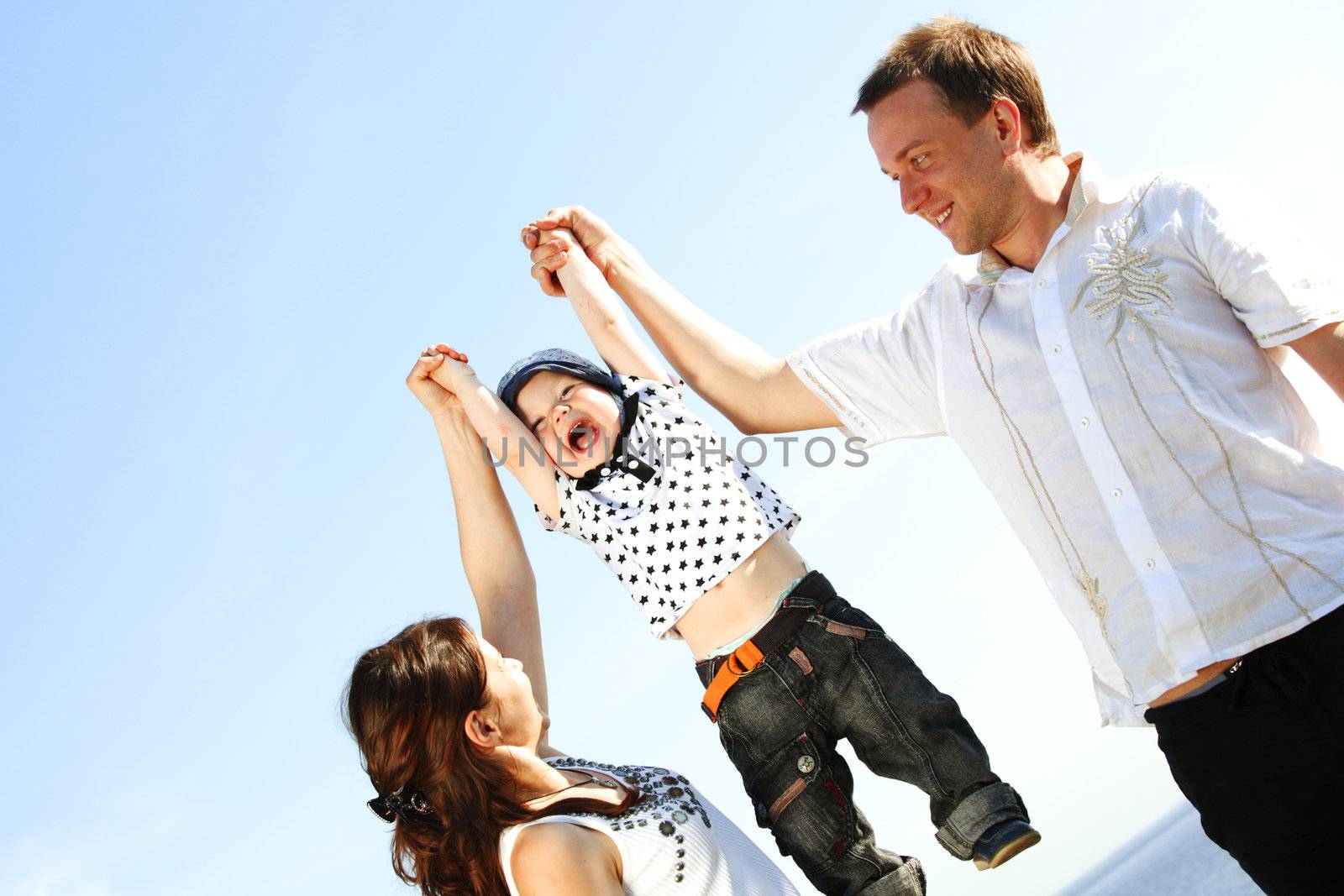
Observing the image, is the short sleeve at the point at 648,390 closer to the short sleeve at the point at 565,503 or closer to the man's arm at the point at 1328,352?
the short sleeve at the point at 565,503

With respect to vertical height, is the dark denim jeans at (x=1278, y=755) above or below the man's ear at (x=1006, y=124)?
below

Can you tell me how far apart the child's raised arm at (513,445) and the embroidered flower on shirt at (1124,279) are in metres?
1.68

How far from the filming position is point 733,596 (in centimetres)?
321

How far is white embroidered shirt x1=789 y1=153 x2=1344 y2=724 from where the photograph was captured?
2375 mm

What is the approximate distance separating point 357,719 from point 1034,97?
7.95 ft

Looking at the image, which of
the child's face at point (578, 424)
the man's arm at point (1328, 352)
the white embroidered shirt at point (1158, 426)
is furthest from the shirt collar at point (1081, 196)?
the child's face at point (578, 424)

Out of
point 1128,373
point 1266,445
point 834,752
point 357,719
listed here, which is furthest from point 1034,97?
point 357,719

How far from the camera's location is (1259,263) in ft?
7.72

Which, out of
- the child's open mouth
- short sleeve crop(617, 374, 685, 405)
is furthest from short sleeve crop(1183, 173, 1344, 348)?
the child's open mouth

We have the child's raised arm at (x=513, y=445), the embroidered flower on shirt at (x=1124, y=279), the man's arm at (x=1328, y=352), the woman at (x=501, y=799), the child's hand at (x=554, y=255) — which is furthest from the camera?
the child's hand at (x=554, y=255)

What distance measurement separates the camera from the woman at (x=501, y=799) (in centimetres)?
267

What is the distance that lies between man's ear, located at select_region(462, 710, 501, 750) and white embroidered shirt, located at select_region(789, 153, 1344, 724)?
145cm

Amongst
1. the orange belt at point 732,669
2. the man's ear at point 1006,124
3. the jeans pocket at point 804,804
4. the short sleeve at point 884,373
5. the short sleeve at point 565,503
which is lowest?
the jeans pocket at point 804,804

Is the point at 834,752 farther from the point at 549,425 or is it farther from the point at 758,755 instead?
the point at 549,425
